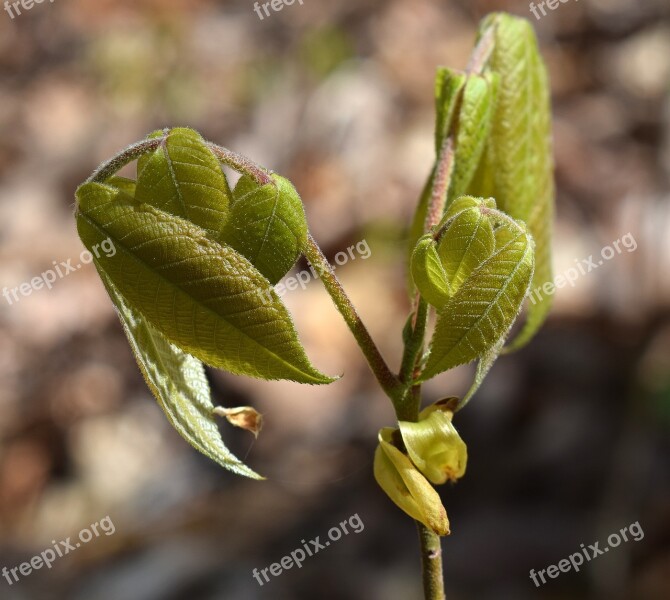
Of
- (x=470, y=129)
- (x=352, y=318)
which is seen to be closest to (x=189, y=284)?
(x=352, y=318)

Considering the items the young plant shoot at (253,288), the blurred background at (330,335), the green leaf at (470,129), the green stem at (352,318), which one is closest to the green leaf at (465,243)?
the young plant shoot at (253,288)

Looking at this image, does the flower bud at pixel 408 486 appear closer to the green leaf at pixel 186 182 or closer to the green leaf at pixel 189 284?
the green leaf at pixel 189 284

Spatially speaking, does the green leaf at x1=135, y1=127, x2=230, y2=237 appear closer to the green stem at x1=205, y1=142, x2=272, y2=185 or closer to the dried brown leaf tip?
the green stem at x1=205, y1=142, x2=272, y2=185

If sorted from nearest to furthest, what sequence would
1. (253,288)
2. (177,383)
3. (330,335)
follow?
(253,288) < (177,383) < (330,335)

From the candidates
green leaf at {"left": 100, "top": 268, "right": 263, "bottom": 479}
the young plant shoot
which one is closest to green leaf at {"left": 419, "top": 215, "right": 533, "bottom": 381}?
the young plant shoot

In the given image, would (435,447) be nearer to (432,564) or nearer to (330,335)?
(432,564)

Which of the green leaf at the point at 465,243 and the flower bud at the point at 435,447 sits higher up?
the green leaf at the point at 465,243
